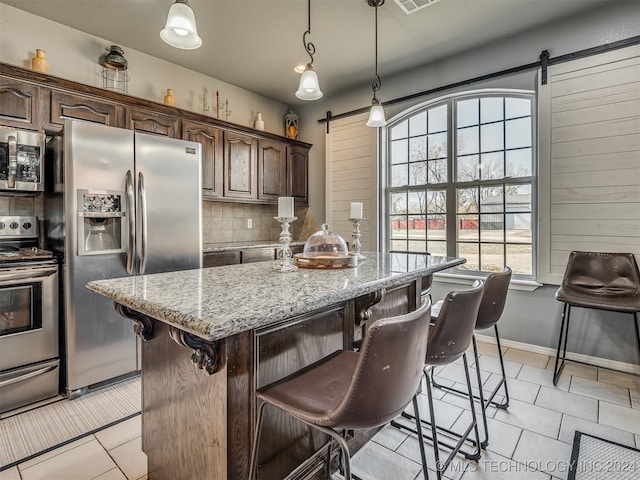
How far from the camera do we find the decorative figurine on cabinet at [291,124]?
15.1ft

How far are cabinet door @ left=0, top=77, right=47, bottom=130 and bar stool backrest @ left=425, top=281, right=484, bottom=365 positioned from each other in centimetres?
300

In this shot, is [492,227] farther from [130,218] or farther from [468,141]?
[130,218]

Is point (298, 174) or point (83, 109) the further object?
point (298, 174)

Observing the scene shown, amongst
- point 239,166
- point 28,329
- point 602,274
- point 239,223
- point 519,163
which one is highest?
point 239,166

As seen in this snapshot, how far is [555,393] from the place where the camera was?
233cm

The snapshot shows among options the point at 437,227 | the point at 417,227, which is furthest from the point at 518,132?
the point at 417,227

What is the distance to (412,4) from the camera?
2.61 meters

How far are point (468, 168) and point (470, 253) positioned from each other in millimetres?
873

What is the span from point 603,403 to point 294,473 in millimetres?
2116

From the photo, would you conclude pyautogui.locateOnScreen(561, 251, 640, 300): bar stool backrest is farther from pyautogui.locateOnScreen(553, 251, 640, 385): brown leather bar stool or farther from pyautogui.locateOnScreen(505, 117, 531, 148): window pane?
pyautogui.locateOnScreen(505, 117, 531, 148): window pane

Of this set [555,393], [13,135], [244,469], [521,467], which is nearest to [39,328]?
[13,135]

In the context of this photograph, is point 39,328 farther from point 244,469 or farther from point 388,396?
point 388,396

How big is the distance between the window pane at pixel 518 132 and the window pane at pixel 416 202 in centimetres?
98

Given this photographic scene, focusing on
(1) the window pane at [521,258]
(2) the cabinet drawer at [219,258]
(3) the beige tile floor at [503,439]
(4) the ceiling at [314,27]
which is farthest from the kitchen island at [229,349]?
(4) the ceiling at [314,27]
